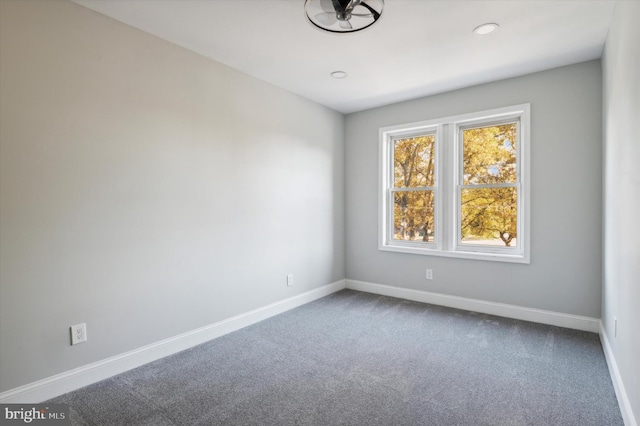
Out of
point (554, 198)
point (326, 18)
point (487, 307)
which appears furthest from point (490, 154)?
point (326, 18)

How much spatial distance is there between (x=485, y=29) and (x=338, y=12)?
51.1 inches

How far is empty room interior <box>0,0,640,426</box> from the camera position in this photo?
6.79ft

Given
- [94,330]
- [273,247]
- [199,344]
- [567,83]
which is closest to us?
[94,330]

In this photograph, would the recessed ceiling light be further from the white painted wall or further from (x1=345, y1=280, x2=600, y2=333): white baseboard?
(x1=345, y1=280, x2=600, y2=333): white baseboard

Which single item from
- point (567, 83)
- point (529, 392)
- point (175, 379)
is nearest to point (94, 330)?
point (175, 379)

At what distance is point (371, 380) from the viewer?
2.38m

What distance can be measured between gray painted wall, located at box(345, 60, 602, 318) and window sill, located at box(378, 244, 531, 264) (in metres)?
0.06

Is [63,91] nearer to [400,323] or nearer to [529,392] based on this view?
[400,323]

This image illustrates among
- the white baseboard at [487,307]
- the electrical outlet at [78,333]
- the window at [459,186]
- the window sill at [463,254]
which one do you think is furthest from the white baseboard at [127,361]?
the window at [459,186]

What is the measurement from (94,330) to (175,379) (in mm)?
672

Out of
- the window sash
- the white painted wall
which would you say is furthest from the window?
the white painted wall

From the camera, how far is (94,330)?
7.83 ft

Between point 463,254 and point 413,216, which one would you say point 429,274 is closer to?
point 463,254

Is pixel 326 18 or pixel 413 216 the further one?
pixel 413 216
